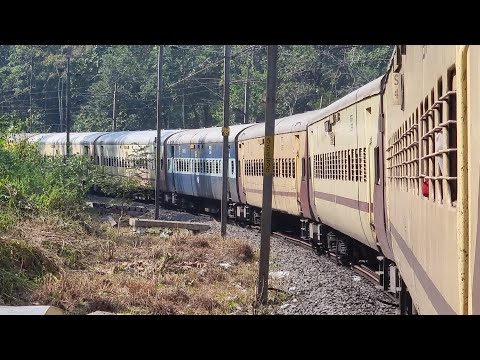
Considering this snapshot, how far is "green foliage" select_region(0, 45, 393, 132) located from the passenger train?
18207mm

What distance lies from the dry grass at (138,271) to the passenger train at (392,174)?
7.01 ft

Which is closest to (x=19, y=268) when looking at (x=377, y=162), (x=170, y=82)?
(x=377, y=162)

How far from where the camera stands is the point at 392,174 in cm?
949

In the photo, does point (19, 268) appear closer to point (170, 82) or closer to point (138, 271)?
point (138, 271)

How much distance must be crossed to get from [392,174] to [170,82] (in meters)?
53.9

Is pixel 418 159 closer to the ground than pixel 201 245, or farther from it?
farther from it

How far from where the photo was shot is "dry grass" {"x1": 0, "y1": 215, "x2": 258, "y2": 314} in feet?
41.2

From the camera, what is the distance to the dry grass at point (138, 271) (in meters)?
12.6

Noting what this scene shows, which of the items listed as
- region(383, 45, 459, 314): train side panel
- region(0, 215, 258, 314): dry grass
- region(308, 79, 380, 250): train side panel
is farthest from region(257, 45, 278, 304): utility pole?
region(383, 45, 459, 314): train side panel

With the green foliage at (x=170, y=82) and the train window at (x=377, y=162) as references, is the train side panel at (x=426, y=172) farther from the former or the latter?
the green foliage at (x=170, y=82)
